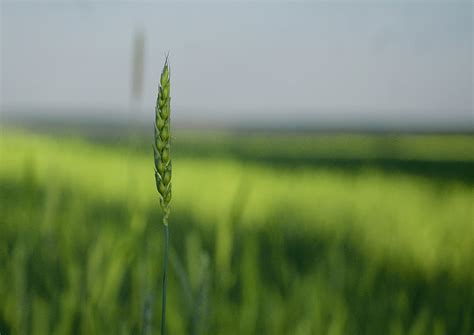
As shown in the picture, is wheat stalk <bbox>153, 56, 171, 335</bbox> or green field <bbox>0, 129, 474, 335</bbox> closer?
wheat stalk <bbox>153, 56, 171, 335</bbox>

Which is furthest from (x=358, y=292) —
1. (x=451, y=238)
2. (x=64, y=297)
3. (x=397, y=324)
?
(x=451, y=238)

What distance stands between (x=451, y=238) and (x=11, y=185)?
2689mm

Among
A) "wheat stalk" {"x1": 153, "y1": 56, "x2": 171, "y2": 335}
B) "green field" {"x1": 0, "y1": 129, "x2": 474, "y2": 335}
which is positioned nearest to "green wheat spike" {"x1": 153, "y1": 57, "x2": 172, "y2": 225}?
"wheat stalk" {"x1": 153, "y1": 56, "x2": 171, "y2": 335}

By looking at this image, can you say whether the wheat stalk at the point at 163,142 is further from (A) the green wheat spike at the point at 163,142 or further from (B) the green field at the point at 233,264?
(B) the green field at the point at 233,264

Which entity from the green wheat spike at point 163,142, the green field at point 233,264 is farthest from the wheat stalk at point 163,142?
the green field at point 233,264

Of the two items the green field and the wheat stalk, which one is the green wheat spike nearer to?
the wheat stalk

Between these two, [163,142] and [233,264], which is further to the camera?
[233,264]

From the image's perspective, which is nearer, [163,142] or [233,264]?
[163,142]

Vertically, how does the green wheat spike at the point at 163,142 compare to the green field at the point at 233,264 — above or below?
above

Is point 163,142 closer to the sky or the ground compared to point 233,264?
closer to the sky

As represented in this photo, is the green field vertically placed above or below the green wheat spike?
below

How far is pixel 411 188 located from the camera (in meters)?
4.54

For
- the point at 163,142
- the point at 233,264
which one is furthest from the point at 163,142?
the point at 233,264

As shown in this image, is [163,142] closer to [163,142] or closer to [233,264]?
[163,142]
